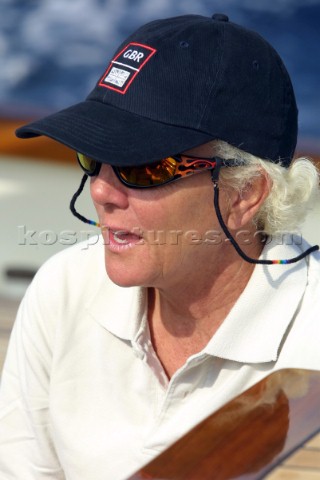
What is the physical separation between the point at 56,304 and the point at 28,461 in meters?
0.33

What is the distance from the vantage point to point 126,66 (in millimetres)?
1612

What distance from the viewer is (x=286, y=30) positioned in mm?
7418

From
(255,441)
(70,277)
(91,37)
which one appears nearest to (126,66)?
(70,277)

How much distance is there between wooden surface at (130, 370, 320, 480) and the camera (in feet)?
4.02

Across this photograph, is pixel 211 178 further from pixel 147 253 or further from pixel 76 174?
pixel 76 174

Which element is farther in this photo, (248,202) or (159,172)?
(248,202)

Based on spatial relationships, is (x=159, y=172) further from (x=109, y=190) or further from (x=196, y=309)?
(x=196, y=309)

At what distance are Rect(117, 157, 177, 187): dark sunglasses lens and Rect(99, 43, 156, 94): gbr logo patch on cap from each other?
5.7 inches

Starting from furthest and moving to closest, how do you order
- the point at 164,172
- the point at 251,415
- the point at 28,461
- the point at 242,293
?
the point at 28,461 < the point at 242,293 < the point at 164,172 < the point at 251,415

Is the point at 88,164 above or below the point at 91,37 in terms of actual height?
below

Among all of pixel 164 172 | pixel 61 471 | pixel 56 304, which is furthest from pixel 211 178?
pixel 61 471

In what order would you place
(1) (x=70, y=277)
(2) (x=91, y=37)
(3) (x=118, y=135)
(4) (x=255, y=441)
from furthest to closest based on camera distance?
(2) (x=91, y=37)
(1) (x=70, y=277)
(3) (x=118, y=135)
(4) (x=255, y=441)

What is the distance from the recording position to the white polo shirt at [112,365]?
1.65 metres

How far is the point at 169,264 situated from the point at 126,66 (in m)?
0.36
